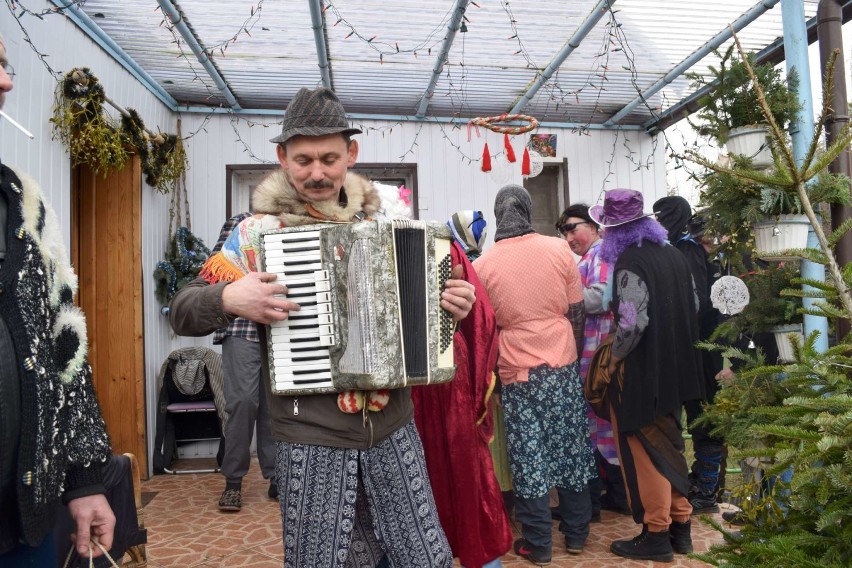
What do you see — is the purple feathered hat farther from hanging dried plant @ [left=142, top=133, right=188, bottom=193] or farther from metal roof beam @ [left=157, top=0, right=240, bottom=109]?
hanging dried plant @ [left=142, top=133, right=188, bottom=193]

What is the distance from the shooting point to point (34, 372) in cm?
151

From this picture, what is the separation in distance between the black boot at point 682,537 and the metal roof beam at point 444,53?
143 inches

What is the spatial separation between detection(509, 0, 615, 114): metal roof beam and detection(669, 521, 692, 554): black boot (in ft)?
11.2

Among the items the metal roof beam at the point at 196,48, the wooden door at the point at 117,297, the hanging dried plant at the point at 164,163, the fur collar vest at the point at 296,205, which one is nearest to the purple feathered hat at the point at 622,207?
the fur collar vest at the point at 296,205

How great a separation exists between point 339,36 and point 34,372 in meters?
4.30

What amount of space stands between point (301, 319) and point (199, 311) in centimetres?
32

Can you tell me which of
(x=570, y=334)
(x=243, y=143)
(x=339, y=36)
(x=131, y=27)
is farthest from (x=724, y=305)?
(x=243, y=143)

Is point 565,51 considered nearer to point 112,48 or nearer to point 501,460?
point 501,460

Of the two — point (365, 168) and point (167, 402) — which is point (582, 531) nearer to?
point (167, 402)

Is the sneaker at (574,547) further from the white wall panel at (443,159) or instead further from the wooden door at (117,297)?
the white wall panel at (443,159)

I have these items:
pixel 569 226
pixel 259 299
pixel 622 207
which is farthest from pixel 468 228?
pixel 259 299

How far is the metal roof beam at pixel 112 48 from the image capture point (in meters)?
4.54

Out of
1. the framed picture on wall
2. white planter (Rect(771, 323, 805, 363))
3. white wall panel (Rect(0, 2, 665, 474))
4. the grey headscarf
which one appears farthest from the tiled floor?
the framed picture on wall

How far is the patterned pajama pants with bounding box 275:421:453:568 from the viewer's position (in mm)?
1949
